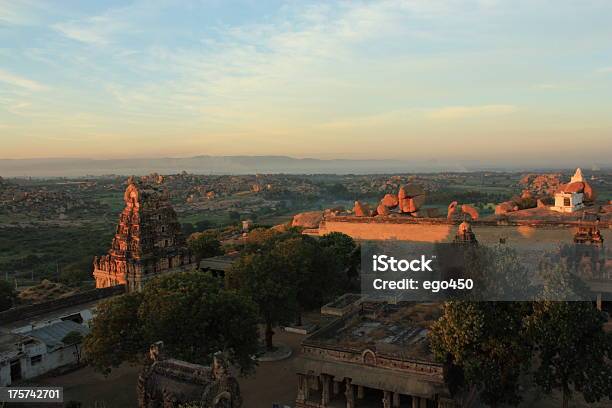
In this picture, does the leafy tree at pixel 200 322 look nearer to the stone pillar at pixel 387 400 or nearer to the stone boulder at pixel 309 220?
the stone pillar at pixel 387 400

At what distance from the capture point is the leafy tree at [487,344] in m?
19.7

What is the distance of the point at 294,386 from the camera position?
26.6 m

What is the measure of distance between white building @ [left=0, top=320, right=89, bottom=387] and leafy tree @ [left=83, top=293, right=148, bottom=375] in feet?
15.2

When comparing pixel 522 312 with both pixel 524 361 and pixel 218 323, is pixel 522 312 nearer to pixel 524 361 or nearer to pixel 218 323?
pixel 524 361

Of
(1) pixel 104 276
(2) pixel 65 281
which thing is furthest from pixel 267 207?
(1) pixel 104 276

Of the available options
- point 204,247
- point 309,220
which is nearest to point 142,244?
point 204,247

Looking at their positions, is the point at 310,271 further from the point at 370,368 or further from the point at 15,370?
the point at 15,370

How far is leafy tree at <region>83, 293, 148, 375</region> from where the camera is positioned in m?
24.4

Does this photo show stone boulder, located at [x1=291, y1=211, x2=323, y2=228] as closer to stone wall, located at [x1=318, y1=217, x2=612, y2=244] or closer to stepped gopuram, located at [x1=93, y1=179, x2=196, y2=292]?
stone wall, located at [x1=318, y1=217, x2=612, y2=244]

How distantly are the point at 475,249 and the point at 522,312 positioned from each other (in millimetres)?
4048

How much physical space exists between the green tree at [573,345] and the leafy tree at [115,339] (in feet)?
59.9

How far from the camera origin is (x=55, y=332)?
98.8 ft

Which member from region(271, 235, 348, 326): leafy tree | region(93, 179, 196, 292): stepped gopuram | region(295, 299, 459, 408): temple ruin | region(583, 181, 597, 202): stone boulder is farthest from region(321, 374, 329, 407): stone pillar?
region(583, 181, 597, 202): stone boulder

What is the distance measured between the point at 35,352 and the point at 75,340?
2.42m
